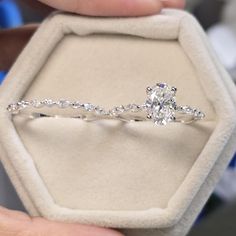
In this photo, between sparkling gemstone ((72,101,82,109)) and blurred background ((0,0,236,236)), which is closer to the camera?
sparkling gemstone ((72,101,82,109))

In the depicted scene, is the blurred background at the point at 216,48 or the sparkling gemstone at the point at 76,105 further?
the blurred background at the point at 216,48

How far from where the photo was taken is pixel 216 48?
92 cm

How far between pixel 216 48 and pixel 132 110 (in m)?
0.62

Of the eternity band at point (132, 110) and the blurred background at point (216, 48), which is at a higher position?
the eternity band at point (132, 110)

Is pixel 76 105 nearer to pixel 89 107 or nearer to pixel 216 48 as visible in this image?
pixel 89 107

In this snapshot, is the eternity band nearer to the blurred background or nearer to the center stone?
the center stone

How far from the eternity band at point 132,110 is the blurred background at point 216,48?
0.11m

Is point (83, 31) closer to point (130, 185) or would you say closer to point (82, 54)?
point (82, 54)

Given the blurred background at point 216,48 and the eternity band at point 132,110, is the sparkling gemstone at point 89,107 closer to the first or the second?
the eternity band at point 132,110

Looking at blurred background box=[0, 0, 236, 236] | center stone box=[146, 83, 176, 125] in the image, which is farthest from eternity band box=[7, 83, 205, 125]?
blurred background box=[0, 0, 236, 236]

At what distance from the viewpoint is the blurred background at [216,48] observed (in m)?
0.53

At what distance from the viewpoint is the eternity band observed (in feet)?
1.10

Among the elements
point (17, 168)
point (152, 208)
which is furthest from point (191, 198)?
point (17, 168)

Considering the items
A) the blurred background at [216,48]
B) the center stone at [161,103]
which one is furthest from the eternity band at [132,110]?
the blurred background at [216,48]
